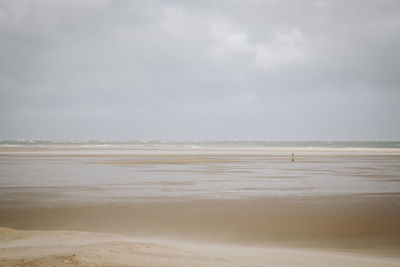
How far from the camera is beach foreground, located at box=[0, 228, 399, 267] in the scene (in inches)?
216

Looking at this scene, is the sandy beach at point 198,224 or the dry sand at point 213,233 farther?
the sandy beach at point 198,224

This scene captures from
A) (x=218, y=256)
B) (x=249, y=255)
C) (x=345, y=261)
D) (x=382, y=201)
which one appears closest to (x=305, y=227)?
(x=345, y=261)

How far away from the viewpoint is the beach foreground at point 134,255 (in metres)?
5.49

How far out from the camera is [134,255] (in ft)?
19.7

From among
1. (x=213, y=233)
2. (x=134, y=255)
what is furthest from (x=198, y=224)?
(x=134, y=255)

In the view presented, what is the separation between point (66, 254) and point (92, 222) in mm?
4801

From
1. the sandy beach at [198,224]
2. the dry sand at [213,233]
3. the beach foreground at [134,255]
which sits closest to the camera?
the beach foreground at [134,255]

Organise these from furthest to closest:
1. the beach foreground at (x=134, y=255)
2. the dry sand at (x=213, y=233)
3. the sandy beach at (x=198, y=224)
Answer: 1. the sandy beach at (x=198, y=224)
2. the dry sand at (x=213, y=233)
3. the beach foreground at (x=134, y=255)

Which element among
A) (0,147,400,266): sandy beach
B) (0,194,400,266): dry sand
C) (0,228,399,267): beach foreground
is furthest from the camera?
(0,147,400,266): sandy beach

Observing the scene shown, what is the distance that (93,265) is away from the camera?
5172 mm

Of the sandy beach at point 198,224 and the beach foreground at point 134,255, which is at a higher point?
the beach foreground at point 134,255

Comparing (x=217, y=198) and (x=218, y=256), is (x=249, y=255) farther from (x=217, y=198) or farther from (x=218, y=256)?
(x=217, y=198)

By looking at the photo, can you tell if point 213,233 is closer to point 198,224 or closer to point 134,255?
point 198,224

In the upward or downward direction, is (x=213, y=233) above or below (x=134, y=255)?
below
